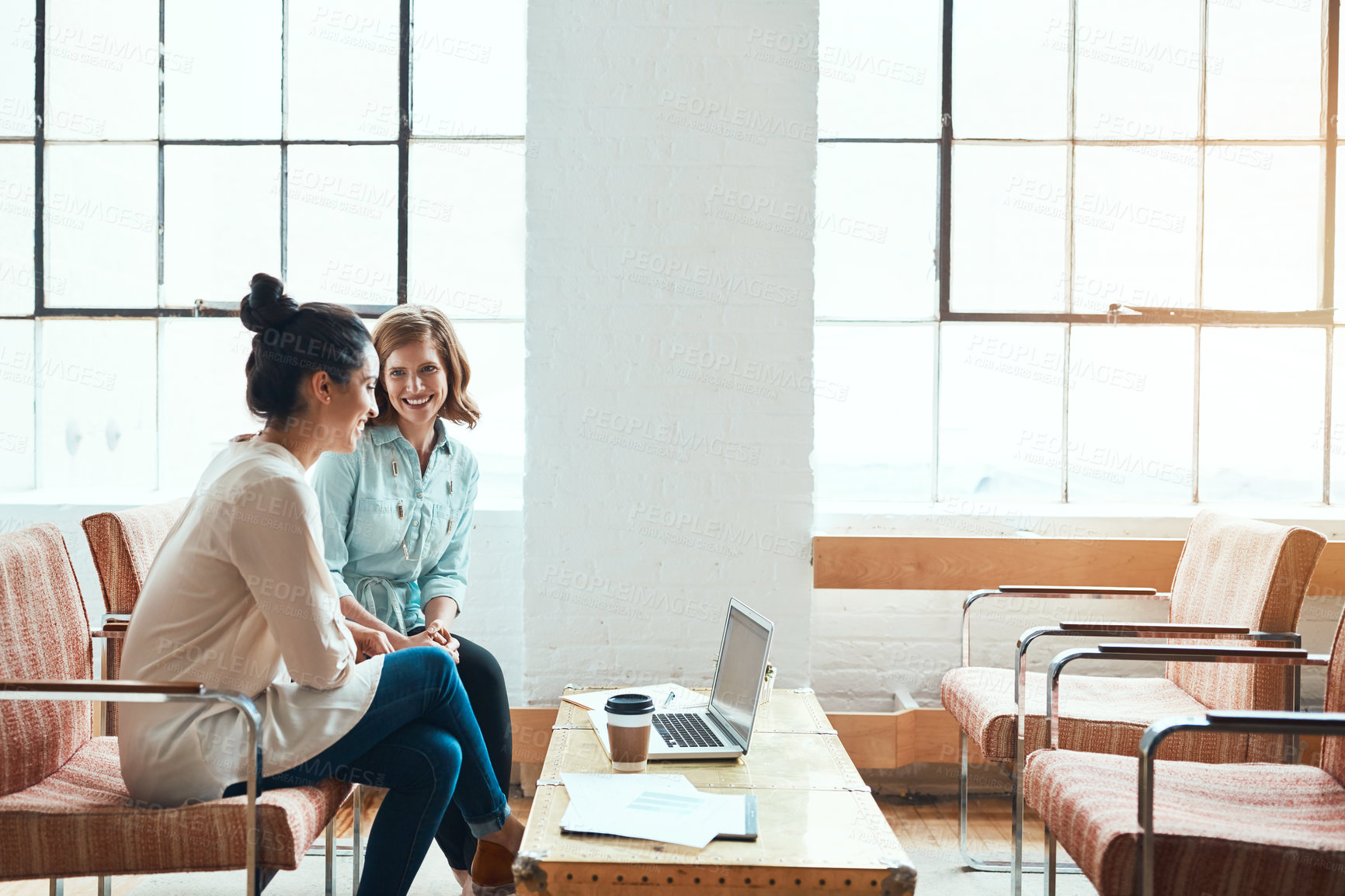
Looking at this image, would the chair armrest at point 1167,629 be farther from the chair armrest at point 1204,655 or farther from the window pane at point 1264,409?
A: the window pane at point 1264,409

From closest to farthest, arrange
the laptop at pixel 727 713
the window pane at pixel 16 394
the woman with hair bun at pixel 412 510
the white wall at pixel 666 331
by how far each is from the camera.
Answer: the laptop at pixel 727 713 < the woman with hair bun at pixel 412 510 < the white wall at pixel 666 331 < the window pane at pixel 16 394

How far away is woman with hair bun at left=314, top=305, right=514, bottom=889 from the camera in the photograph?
2.30m

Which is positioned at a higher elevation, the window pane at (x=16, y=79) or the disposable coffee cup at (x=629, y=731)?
the window pane at (x=16, y=79)

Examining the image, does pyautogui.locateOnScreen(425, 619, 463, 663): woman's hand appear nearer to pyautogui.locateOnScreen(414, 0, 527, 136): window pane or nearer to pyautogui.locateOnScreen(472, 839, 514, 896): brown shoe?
pyautogui.locateOnScreen(472, 839, 514, 896): brown shoe

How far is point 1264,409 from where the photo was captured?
3.29 m

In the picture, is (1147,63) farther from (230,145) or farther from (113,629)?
(113,629)

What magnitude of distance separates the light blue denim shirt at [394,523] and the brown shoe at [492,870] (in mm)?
562

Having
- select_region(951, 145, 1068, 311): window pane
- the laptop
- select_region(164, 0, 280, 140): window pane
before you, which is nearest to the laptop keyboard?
the laptop

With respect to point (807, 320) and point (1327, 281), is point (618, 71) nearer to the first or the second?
point (807, 320)

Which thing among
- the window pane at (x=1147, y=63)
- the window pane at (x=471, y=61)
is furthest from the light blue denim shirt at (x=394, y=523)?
the window pane at (x=1147, y=63)

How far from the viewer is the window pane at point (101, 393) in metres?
3.37

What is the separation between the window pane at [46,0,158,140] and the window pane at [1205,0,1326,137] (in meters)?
3.56

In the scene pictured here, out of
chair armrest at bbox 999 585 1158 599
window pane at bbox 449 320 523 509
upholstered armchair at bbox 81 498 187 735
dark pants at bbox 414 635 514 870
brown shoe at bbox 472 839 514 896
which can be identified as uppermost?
window pane at bbox 449 320 523 509

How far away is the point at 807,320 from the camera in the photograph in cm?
296
